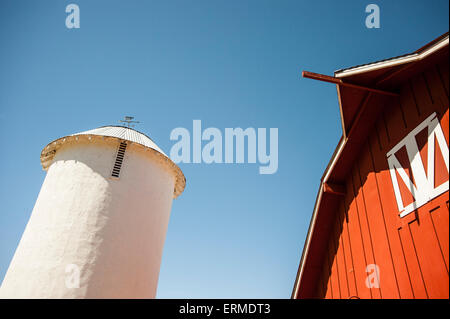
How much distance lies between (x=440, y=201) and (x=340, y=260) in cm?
339

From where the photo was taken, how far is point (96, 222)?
13.8 metres

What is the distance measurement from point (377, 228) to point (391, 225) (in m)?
0.45

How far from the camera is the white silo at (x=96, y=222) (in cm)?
1280

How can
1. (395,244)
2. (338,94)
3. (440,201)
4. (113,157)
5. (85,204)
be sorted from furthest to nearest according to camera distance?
(113,157)
(85,204)
(338,94)
(395,244)
(440,201)

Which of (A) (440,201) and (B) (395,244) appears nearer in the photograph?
(A) (440,201)

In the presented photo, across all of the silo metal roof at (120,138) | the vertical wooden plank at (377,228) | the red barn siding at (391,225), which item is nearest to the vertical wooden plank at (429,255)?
the red barn siding at (391,225)

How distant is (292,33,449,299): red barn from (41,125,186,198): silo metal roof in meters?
10.8

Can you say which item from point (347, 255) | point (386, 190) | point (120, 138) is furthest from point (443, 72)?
point (120, 138)

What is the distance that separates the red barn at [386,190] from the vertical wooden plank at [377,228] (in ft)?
0.07

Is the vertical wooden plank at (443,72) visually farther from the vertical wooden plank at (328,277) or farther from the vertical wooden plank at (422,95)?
the vertical wooden plank at (328,277)
